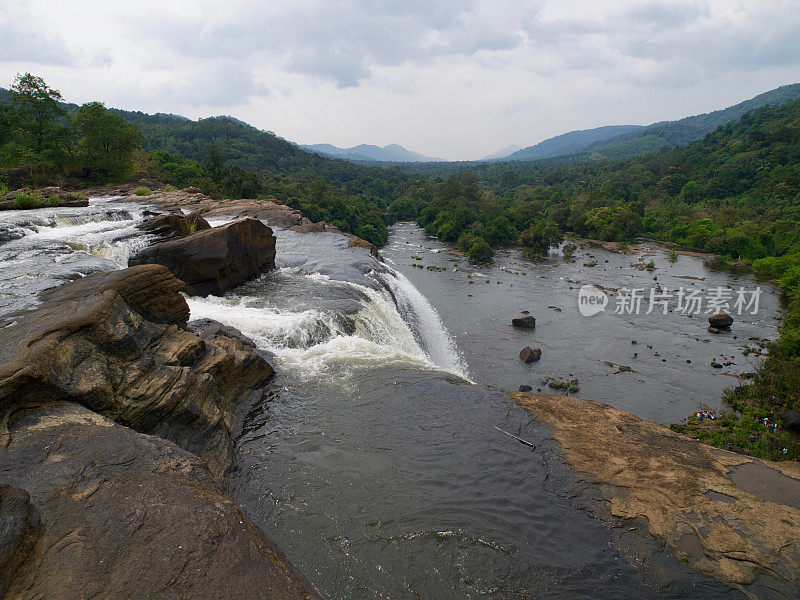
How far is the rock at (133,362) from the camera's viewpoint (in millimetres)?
5555

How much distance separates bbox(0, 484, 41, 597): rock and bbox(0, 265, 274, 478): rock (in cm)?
179

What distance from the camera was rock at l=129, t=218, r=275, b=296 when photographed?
13982 millimetres

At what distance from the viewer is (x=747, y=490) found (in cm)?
748

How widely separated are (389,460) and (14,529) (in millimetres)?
5395

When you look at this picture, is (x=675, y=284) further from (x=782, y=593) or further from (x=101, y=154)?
(x=101, y=154)

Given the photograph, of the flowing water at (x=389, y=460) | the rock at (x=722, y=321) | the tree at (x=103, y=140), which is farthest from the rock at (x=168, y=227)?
→ the rock at (x=722, y=321)

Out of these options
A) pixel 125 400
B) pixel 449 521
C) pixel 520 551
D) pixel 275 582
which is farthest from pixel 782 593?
pixel 125 400

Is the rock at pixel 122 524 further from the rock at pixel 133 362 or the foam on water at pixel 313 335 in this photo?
the foam on water at pixel 313 335

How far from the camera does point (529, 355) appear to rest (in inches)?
720

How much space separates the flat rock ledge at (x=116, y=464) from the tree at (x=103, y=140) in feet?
93.4

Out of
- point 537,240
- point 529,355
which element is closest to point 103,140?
point 529,355

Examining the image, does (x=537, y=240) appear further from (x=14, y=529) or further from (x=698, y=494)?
(x=14, y=529)

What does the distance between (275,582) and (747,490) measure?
838 cm

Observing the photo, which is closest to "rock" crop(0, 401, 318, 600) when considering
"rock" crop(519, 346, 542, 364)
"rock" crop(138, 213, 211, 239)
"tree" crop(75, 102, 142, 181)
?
"rock" crop(138, 213, 211, 239)
